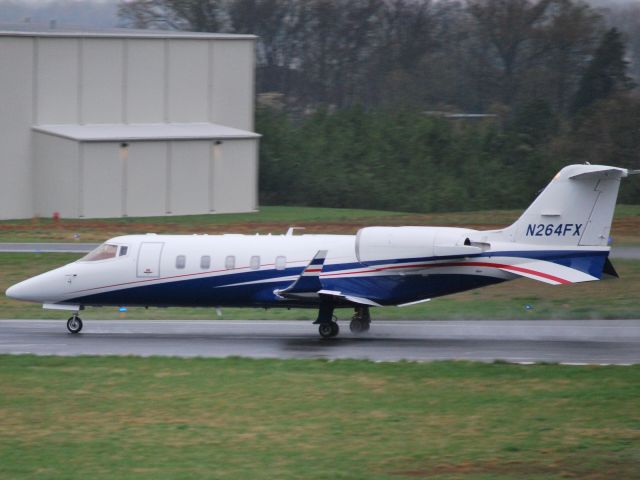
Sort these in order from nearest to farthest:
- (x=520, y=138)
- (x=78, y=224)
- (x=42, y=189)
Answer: (x=78, y=224), (x=42, y=189), (x=520, y=138)

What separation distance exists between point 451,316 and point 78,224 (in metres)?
29.4

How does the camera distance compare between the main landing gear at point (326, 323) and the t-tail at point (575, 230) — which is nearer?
the t-tail at point (575, 230)

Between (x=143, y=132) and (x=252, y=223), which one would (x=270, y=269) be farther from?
(x=143, y=132)

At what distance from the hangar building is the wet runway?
28860 mm

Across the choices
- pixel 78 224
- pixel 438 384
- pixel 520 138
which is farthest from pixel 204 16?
pixel 438 384

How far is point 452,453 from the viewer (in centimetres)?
1480

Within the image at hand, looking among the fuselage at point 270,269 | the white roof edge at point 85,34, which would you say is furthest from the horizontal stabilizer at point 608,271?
the white roof edge at point 85,34

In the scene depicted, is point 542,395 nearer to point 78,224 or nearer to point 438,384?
point 438,384

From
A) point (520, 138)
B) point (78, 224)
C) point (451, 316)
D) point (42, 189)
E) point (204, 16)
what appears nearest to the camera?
point (451, 316)

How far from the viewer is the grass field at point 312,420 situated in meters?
14.2

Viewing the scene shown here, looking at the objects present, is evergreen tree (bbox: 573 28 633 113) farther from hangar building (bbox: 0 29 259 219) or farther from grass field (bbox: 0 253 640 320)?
grass field (bbox: 0 253 640 320)

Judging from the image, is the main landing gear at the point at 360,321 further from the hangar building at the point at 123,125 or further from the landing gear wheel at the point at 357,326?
the hangar building at the point at 123,125

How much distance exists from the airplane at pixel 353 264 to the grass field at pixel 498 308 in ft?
12.7

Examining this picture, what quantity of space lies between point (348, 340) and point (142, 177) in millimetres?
35266
